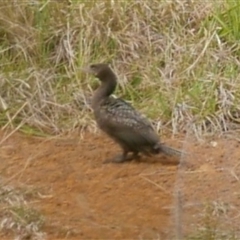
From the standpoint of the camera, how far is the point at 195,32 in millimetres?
7973

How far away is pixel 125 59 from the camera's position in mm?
7719

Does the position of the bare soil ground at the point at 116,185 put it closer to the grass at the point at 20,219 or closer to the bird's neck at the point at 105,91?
the grass at the point at 20,219

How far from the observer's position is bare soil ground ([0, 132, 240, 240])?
518cm

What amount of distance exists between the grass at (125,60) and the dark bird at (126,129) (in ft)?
1.76

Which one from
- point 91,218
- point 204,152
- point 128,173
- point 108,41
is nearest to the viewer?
point 91,218

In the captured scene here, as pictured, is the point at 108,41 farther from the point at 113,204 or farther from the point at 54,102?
the point at 113,204

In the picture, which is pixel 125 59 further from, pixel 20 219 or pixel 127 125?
pixel 20 219

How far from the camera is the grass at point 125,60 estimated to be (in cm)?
700

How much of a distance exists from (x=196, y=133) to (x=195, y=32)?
142 centimetres

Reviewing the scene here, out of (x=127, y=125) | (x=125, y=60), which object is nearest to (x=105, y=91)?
(x=127, y=125)

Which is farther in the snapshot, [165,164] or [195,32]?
[195,32]

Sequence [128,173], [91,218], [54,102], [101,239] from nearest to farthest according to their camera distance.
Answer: [101,239] < [91,218] < [128,173] < [54,102]

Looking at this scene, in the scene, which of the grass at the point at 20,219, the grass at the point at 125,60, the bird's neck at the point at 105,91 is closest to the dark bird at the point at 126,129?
the bird's neck at the point at 105,91

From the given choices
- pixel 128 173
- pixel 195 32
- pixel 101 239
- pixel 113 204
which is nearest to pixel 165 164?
pixel 128 173
